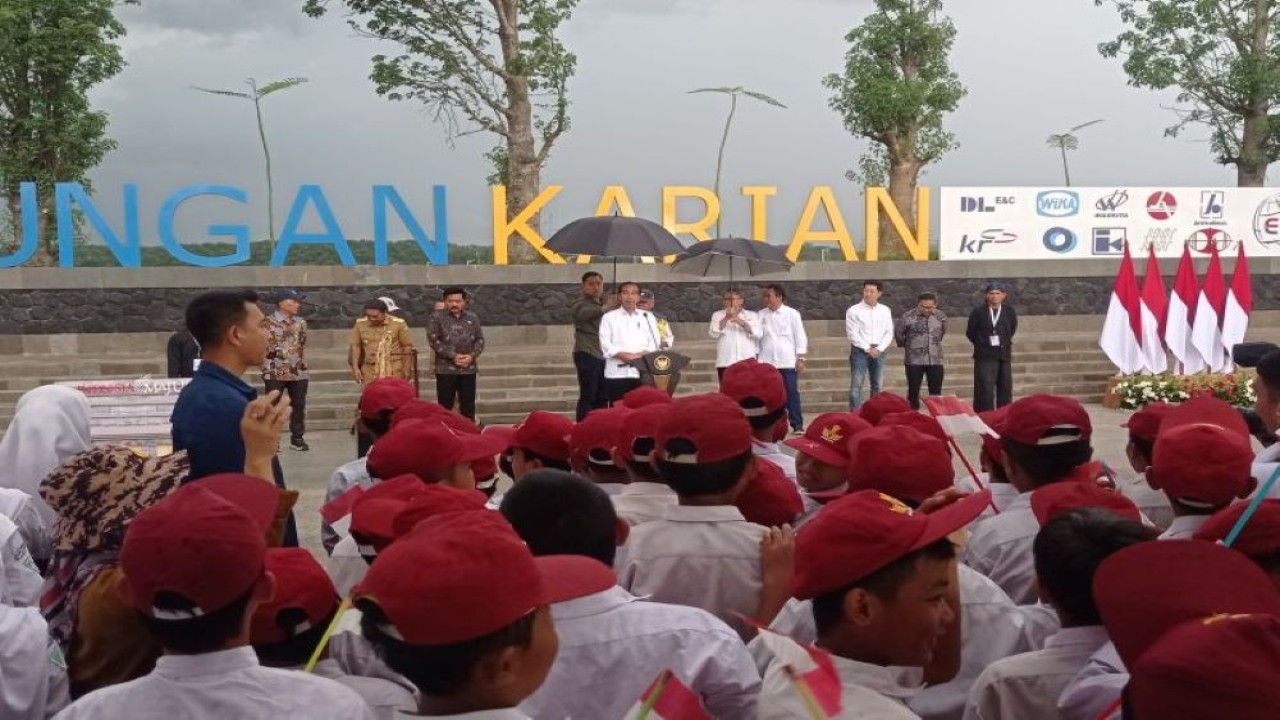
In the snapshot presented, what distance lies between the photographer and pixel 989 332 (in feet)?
40.3

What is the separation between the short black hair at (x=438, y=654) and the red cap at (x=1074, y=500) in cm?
153

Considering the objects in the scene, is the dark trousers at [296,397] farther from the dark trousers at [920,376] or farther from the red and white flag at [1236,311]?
the red and white flag at [1236,311]

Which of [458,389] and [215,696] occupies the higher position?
[215,696]

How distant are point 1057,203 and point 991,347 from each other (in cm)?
820

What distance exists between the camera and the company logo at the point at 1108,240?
19625mm

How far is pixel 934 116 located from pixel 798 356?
12.4 m

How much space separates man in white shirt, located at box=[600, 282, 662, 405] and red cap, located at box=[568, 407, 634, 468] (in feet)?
21.0

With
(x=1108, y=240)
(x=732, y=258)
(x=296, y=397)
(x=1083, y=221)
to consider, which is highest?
(x=1083, y=221)

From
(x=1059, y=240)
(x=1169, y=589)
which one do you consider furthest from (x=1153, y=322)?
(x=1169, y=589)

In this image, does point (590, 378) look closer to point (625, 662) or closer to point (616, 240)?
point (616, 240)

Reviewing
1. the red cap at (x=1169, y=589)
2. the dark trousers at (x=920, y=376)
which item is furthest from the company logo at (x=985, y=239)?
the red cap at (x=1169, y=589)

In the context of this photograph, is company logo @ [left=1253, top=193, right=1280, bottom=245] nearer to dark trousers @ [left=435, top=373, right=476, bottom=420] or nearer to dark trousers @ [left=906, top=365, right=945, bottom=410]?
dark trousers @ [left=906, top=365, right=945, bottom=410]

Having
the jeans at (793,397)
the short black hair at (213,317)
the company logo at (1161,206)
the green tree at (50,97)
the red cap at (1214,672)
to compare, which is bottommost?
the jeans at (793,397)

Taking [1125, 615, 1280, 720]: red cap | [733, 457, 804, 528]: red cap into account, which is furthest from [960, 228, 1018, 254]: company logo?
[1125, 615, 1280, 720]: red cap
